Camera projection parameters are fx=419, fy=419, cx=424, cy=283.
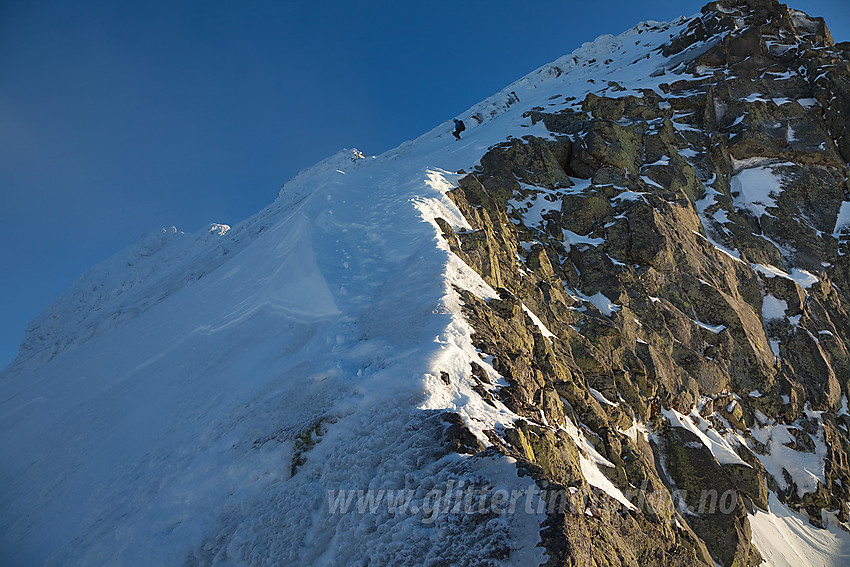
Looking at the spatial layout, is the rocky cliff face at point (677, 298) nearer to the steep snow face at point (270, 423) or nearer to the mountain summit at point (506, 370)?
the mountain summit at point (506, 370)

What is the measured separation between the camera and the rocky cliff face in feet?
37.1

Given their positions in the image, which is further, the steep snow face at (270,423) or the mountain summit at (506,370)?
the mountain summit at (506,370)

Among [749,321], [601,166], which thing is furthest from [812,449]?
[601,166]

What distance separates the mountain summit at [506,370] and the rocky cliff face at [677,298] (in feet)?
0.42

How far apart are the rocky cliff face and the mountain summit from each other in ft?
0.42

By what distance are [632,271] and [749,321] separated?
21.4ft

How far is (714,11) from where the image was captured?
152ft

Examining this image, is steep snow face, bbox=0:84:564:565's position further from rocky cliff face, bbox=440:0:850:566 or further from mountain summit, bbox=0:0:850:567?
rocky cliff face, bbox=440:0:850:566

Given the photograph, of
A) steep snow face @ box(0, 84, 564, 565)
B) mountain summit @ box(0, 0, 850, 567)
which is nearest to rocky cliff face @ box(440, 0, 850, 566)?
mountain summit @ box(0, 0, 850, 567)

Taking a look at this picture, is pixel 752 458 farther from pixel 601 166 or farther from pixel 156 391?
pixel 156 391

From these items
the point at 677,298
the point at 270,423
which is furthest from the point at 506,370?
the point at 677,298

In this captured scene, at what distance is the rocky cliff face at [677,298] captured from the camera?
11.3 m

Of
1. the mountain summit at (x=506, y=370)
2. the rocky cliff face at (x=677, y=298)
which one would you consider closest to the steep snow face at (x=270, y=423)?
the mountain summit at (x=506, y=370)

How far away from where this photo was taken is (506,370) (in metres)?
9.85
